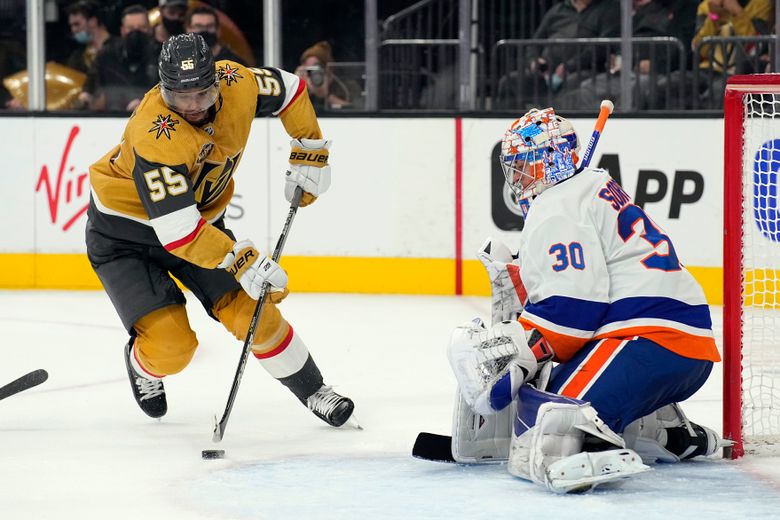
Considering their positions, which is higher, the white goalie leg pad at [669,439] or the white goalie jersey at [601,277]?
the white goalie jersey at [601,277]

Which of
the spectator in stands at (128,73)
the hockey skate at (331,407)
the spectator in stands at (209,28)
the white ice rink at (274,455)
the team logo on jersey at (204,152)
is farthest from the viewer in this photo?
the spectator in stands at (128,73)

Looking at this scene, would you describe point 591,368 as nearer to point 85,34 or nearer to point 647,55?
point 647,55

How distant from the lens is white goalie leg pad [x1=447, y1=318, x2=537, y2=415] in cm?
292

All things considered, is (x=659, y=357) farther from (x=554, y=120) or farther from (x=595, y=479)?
(x=554, y=120)

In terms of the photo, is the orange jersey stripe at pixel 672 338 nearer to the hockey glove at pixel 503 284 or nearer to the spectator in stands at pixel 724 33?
the hockey glove at pixel 503 284

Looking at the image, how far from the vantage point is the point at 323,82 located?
21.1 feet

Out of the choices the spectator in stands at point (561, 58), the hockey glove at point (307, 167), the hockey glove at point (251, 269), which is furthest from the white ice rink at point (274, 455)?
the spectator in stands at point (561, 58)

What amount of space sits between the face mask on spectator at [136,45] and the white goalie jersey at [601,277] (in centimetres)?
402

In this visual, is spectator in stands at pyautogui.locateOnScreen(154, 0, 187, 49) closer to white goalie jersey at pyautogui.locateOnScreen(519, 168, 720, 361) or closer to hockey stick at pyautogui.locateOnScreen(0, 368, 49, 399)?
hockey stick at pyautogui.locateOnScreen(0, 368, 49, 399)

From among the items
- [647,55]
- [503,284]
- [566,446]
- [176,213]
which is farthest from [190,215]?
[647,55]

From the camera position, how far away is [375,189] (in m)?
6.32

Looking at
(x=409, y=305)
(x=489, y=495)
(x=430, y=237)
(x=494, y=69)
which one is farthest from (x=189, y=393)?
(x=494, y=69)

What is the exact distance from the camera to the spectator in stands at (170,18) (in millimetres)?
6566

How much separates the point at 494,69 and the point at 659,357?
3.50 meters
